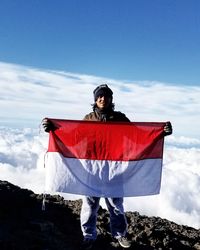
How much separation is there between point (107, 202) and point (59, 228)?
8.71 ft

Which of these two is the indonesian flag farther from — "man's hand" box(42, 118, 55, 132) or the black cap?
the black cap

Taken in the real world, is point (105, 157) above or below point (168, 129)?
below

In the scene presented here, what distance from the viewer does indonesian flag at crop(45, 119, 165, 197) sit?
40.3 ft

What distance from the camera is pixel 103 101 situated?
459 inches

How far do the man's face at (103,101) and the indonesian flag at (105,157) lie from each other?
0.65 m

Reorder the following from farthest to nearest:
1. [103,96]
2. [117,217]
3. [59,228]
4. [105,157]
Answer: [59,228], [105,157], [117,217], [103,96]

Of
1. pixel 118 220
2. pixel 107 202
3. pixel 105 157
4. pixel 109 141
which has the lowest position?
pixel 118 220

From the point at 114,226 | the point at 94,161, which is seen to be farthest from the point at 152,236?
the point at 94,161

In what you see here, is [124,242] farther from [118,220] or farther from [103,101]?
[103,101]

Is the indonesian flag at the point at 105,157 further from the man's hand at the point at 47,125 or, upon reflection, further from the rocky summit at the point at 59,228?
the rocky summit at the point at 59,228

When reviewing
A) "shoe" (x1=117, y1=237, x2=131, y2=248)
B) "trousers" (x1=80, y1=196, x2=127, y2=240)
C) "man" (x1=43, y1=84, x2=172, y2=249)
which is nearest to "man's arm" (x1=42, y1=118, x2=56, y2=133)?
"man" (x1=43, y1=84, x2=172, y2=249)

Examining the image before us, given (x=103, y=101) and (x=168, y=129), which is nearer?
(x=103, y=101)

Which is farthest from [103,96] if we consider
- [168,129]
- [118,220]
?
[118,220]

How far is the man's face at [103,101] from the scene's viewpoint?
11.6 m
